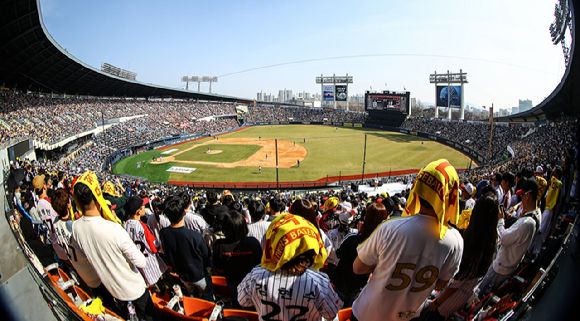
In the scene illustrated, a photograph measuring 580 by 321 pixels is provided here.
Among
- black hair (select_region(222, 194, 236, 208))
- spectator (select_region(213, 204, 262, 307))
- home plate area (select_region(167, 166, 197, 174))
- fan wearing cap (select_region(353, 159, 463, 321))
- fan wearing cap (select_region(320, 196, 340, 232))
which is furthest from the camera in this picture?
home plate area (select_region(167, 166, 197, 174))

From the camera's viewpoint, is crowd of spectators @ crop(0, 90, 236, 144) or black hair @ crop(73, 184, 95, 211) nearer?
black hair @ crop(73, 184, 95, 211)

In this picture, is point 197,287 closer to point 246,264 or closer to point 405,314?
point 246,264

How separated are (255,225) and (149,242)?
1.63 metres

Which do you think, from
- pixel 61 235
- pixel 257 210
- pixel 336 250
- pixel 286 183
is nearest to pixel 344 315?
pixel 336 250

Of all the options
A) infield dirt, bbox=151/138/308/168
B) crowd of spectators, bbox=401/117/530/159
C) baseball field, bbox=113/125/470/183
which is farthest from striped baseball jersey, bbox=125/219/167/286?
crowd of spectators, bbox=401/117/530/159

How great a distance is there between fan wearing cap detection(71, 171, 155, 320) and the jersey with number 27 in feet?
8.65

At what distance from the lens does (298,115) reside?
95062 mm

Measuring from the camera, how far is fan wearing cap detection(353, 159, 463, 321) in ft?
7.75

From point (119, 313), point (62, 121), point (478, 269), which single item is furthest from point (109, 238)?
point (62, 121)

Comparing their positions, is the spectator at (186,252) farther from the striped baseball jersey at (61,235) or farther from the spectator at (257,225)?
the striped baseball jersey at (61,235)

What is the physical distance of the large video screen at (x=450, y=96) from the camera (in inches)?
2591

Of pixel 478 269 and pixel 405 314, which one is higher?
pixel 478 269

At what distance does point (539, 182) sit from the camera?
138 inches

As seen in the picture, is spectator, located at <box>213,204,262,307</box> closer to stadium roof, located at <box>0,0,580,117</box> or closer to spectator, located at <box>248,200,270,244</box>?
spectator, located at <box>248,200,270,244</box>
